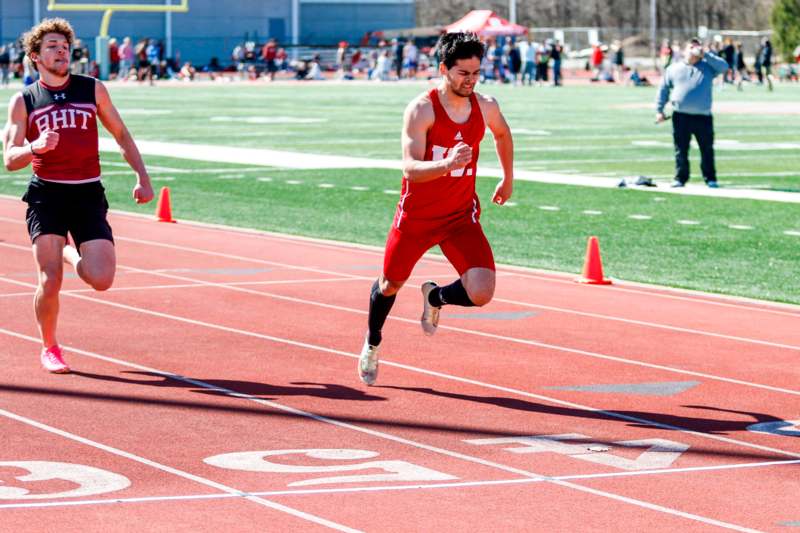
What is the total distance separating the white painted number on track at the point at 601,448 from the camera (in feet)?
24.8

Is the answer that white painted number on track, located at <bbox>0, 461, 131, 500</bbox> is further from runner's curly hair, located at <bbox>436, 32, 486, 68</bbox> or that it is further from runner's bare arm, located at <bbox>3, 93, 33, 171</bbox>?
runner's curly hair, located at <bbox>436, 32, 486, 68</bbox>

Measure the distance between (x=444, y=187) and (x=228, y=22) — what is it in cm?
8227

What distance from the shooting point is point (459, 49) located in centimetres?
849

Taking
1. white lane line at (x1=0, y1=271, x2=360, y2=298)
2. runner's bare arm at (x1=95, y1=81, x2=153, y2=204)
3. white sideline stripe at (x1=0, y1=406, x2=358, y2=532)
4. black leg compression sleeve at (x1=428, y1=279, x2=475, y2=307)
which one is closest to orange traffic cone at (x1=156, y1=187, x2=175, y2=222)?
white lane line at (x1=0, y1=271, x2=360, y2=298)

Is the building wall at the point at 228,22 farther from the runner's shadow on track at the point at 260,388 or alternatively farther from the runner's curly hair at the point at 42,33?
the runner's shadow on track at the point at 260,388

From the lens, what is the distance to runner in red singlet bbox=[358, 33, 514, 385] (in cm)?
854

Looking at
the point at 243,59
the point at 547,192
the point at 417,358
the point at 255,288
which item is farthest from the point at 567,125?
the point at 243,59

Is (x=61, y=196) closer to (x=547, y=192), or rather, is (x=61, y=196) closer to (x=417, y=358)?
(x=417, y=358)

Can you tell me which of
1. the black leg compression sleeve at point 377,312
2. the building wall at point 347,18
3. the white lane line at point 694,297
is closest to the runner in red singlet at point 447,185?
the black leg compression sleeve at point 377,312

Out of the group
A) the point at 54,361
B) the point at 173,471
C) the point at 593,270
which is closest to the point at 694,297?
the point at 593,270

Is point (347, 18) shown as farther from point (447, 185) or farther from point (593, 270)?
point (447, 185)

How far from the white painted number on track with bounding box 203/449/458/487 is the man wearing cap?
1469cm

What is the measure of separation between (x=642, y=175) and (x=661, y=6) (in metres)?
87.5

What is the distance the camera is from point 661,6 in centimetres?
10956
